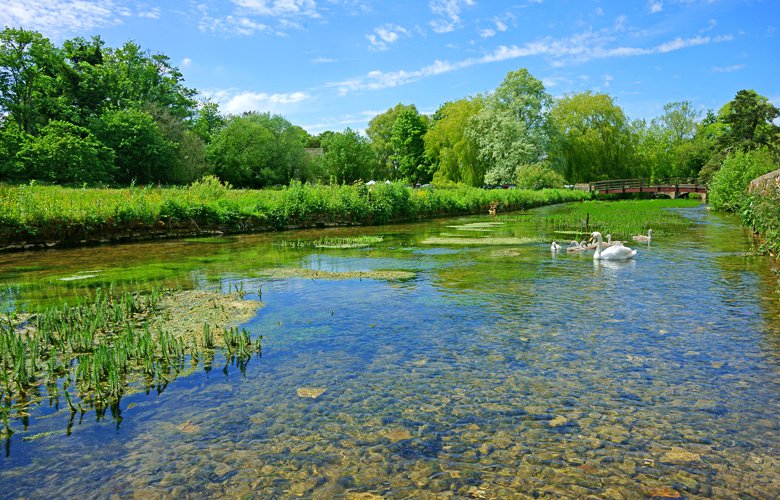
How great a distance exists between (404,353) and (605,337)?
3.05 metres

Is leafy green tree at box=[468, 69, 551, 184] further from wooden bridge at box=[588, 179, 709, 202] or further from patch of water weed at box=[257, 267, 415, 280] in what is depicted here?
patch of water weed at box=[257, 267, 415, 280]

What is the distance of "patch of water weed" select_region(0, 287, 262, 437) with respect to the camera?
548 cm

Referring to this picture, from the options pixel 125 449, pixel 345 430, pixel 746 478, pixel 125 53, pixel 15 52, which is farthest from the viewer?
pixel 125 53

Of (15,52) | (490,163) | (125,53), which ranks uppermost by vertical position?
(125,53)

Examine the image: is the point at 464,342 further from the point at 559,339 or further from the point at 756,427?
the point at 756,427

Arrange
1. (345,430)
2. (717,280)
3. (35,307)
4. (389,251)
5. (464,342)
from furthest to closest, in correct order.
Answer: (389,251)
(717,280)
(35,307)
(464,342)
(345,430)

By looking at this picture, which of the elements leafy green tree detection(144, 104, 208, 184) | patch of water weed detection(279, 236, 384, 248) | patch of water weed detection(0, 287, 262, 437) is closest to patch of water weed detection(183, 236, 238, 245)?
patch of water weed detection(279, 236, 384, 248)

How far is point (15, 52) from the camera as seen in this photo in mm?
50906

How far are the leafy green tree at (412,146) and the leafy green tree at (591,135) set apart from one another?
1182 inches

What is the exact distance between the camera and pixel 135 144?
5431cm

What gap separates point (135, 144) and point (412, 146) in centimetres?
Result: 5694

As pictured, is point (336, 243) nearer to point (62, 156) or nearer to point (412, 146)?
point (62, 156)

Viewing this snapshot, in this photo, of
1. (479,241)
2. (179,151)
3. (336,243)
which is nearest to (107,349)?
(336,243)

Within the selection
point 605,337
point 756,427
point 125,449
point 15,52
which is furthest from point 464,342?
point 15,52
